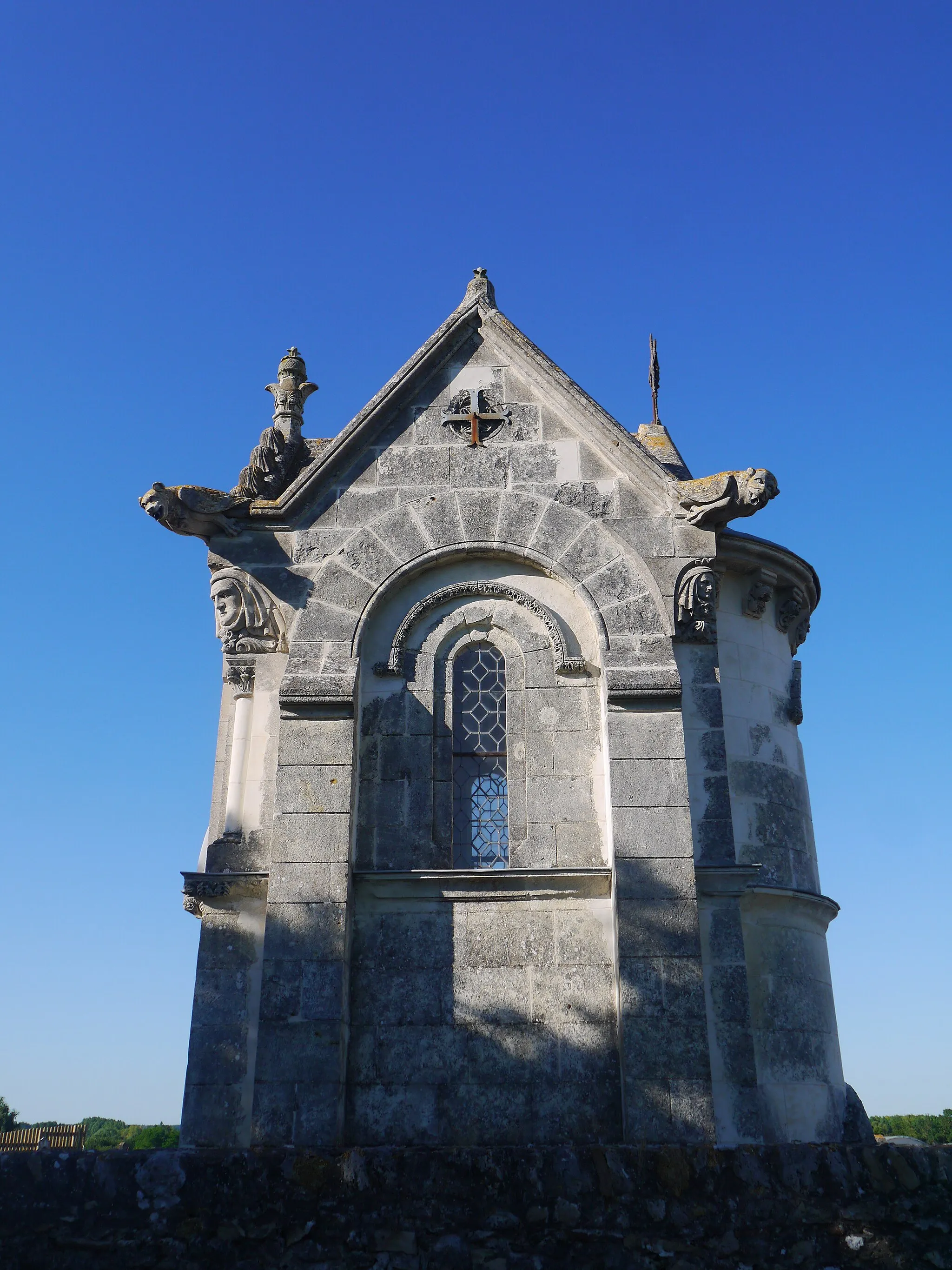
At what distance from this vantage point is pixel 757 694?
501 inches

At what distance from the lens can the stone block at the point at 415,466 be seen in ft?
39.7

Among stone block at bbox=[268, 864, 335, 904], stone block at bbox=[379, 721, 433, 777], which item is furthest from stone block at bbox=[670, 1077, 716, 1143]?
stone block at bbox=[379, 721, 433, 777]

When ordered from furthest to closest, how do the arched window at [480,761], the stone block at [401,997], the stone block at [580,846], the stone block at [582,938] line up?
the arched window at [480,761] → the stone block at [580,846] → the stone block at [582,938] → the stone block at [401,997]

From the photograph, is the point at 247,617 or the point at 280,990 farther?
the point at 247,617

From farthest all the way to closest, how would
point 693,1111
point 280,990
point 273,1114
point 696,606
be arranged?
point 696,606, point 280,990, point 273,1114, point 693,1111

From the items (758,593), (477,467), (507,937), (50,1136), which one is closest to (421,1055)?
(507,937)

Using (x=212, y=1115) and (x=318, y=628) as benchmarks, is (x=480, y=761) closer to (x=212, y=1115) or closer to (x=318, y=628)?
(x=318, y=628)

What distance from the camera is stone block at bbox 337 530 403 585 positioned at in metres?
11.7

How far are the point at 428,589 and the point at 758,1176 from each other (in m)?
6.69

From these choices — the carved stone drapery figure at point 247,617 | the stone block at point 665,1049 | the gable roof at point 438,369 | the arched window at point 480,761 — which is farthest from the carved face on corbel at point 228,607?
the stone block at point 665,1049

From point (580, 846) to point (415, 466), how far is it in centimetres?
438

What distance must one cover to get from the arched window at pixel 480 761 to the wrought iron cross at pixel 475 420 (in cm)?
240

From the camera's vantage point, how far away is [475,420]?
40.3 feet

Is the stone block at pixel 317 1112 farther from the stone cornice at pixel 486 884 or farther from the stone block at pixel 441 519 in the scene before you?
the stone block at pixel 441 519
